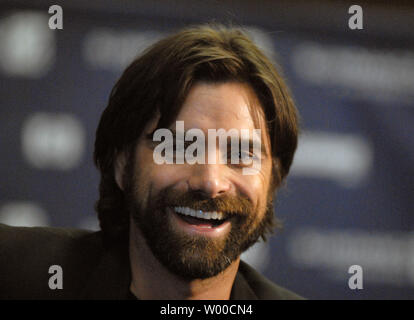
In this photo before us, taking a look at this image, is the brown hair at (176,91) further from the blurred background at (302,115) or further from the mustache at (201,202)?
the mustache at (201,202)

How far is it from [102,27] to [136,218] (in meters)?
0.70

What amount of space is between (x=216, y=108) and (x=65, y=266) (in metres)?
0.72

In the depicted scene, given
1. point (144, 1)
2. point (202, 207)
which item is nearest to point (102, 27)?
point (144, 1)

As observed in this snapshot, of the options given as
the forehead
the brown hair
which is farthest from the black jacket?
the forehead

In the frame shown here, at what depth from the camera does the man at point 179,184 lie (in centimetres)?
146

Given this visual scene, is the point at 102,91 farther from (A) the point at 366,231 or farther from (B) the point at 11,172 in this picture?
(A) the point at 366,231

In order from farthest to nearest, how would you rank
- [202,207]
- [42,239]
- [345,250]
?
1. [345,250]
2. [42,239]
3. [202,207]

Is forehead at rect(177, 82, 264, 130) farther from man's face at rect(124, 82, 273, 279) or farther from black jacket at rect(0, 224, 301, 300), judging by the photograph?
black jacket at rect(0, 224, 301, 300)

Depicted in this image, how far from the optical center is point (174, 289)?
5.00 ft

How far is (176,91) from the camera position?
150 centimetres

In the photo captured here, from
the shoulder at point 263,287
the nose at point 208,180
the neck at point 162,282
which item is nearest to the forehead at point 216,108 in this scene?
the nose at point 208,180

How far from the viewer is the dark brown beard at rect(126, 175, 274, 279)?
4.77ft

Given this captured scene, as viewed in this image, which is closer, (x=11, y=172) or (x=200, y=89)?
(x=200, y=89)

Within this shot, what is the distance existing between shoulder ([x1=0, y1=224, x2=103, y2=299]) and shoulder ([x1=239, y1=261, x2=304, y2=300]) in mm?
521
